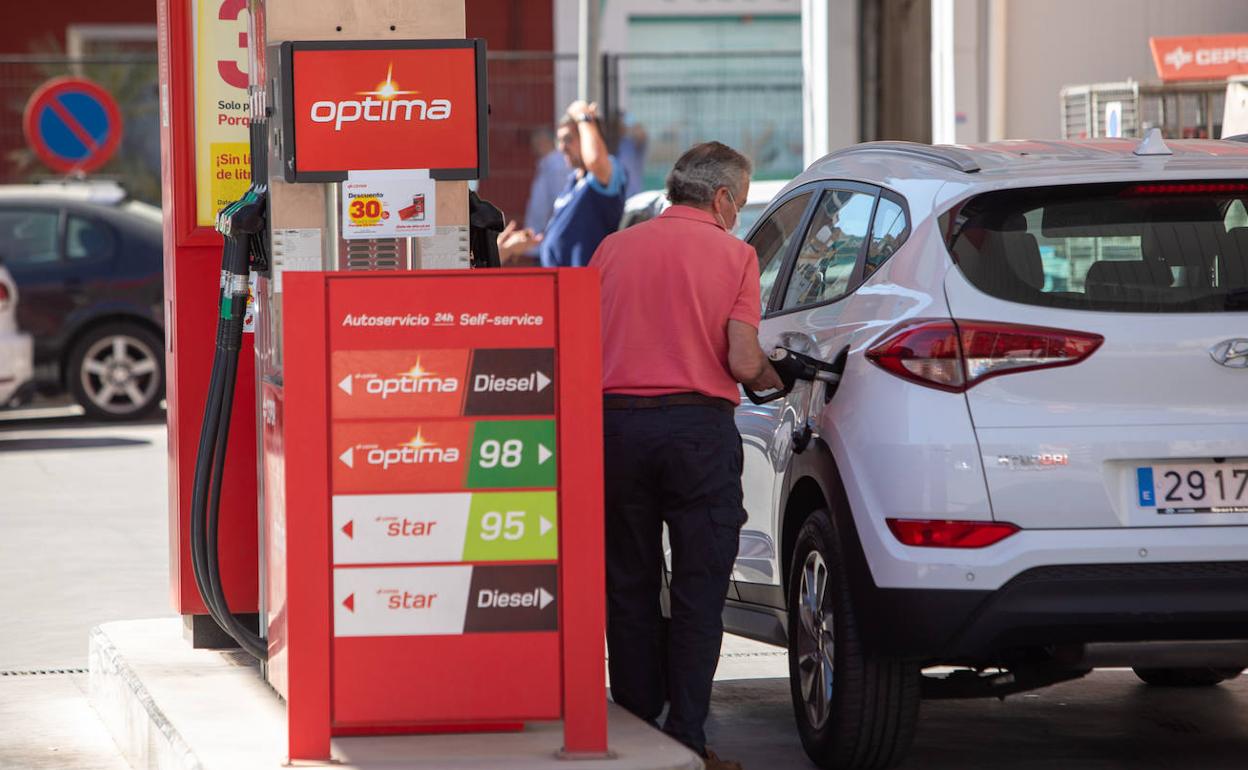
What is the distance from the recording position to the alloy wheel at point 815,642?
5.94 metres

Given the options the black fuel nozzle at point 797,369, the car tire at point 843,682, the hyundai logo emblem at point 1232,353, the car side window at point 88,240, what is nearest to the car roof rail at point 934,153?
the black fuel nozzle at point 797,369

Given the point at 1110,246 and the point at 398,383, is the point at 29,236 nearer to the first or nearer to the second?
the point at 398,383

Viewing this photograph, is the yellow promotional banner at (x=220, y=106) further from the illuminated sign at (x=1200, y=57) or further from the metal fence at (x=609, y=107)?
the metal fence at (x=609, y=107)

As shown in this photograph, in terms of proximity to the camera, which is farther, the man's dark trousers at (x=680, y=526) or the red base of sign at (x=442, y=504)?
the man's dark trousers at (x=680, y=526)

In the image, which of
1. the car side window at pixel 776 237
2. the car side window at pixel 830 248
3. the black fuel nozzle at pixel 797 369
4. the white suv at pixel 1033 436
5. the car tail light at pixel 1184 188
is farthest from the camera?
the car side window at pixel 776 237

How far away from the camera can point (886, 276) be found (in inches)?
226

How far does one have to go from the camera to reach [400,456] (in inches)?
198

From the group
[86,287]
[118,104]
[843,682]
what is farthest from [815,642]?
[118,104]

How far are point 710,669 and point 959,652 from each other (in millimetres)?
791

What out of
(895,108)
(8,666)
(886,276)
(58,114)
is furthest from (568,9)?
(886,276)

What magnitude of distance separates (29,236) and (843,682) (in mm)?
12413

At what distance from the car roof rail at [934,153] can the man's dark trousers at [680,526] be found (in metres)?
0.92

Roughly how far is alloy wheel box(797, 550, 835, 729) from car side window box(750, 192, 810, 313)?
3.79 feet

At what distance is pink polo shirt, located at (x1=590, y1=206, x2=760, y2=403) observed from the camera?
573 cm
